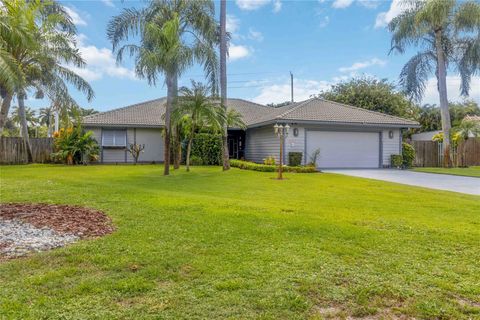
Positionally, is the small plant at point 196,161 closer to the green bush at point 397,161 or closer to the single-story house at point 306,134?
the single-story house at point 306,134

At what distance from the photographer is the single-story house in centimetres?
1836

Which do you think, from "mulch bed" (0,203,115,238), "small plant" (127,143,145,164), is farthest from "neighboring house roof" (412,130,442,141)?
"mulch bed" (0,203,115,238)

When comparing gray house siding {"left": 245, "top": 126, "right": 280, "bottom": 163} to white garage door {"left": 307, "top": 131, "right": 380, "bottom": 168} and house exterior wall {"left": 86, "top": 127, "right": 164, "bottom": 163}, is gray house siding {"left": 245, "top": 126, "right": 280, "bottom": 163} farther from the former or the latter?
house exterior wall {"left": 86, "top": 127, "right": 164, "bottom": 163}

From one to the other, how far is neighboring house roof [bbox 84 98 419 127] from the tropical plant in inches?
38.3

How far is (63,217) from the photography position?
606 centimetres

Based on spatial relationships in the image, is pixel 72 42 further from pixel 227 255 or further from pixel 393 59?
pixel 393 59

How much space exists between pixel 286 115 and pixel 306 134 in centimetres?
147

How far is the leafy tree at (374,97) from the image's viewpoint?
3180 cm

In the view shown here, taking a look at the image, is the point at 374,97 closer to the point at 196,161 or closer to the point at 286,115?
the point at 286,115

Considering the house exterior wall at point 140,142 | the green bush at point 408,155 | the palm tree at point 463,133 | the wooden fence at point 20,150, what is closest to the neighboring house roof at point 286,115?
the house exterior wall at point 140,142

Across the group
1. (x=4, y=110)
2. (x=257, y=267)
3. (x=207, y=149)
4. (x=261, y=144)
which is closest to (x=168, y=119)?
(x=4, y=110)

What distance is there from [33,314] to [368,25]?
64.3ft

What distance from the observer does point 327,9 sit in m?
16.8

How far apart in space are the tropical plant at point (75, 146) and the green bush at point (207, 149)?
561 cm
